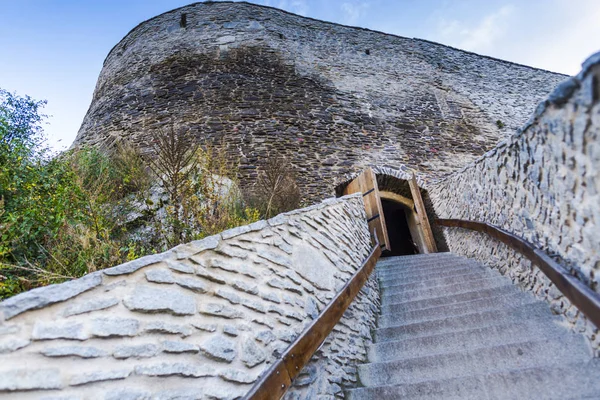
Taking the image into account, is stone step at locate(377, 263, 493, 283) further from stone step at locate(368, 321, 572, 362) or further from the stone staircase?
stone step at locate(368, 321, 572, 362)

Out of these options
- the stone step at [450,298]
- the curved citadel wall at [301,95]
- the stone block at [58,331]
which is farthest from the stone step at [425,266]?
the stone block at [58,331]

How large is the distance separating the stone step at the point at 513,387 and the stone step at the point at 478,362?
0.08 m

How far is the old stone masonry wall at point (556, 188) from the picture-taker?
1.32 metres

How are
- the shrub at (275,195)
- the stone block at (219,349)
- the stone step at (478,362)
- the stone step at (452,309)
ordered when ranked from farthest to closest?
the shrub at (275,195) → the stone step at (452,309) → the stone step at (478,362) → the stone block at (219,349)

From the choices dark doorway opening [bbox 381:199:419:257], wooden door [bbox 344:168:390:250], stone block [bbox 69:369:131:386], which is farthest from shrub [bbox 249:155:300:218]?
dark doorway opening [bbox 381:199:419:257]

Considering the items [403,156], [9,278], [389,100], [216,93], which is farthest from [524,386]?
[389,100]

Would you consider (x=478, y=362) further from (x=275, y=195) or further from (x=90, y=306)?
(x=275, y=195)

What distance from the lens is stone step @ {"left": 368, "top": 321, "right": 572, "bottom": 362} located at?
1934mm

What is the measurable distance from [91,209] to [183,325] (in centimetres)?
225

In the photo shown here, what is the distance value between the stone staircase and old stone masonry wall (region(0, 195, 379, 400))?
333 mm

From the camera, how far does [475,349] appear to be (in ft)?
6.41

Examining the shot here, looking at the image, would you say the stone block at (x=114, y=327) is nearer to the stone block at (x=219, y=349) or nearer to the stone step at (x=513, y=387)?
the stone block at (x=219, y=349)

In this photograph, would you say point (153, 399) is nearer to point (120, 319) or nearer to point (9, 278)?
point (120, 319)

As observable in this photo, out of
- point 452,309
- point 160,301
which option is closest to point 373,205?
point 452,309
